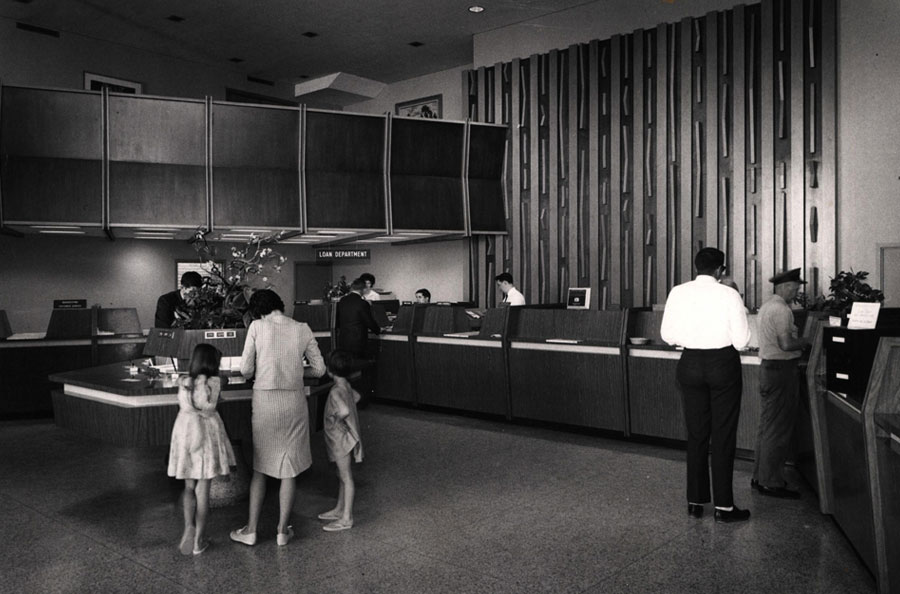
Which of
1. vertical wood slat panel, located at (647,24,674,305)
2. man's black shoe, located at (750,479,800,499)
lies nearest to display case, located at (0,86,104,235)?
vertical wood slat panel, located at (647,24,674,305)

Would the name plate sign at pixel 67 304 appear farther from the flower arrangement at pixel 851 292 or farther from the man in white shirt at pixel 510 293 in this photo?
the flower arrangement at pixel 851 292

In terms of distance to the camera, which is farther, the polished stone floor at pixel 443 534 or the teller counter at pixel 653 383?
the teller counter at pixel 653 383

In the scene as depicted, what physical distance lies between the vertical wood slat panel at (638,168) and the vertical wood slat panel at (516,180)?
73.3 inches

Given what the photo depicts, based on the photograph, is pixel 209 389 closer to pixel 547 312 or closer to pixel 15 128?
pixel 547 312

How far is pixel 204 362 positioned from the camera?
12.0ft

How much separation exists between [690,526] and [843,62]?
19.4ft

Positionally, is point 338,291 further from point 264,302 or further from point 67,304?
point 264,302

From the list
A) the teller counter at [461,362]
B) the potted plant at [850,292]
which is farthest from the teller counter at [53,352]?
the potted plant at [850,292]

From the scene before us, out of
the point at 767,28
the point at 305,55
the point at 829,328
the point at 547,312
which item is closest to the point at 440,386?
the point at 547,312

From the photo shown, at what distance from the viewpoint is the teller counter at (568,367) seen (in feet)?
21.0

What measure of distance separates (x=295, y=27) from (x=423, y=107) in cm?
282

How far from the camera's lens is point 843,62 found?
24.7 ft

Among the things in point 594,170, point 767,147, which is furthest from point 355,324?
point 767,147

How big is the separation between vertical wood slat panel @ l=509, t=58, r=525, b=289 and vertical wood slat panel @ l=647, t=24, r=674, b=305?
2.19 m
